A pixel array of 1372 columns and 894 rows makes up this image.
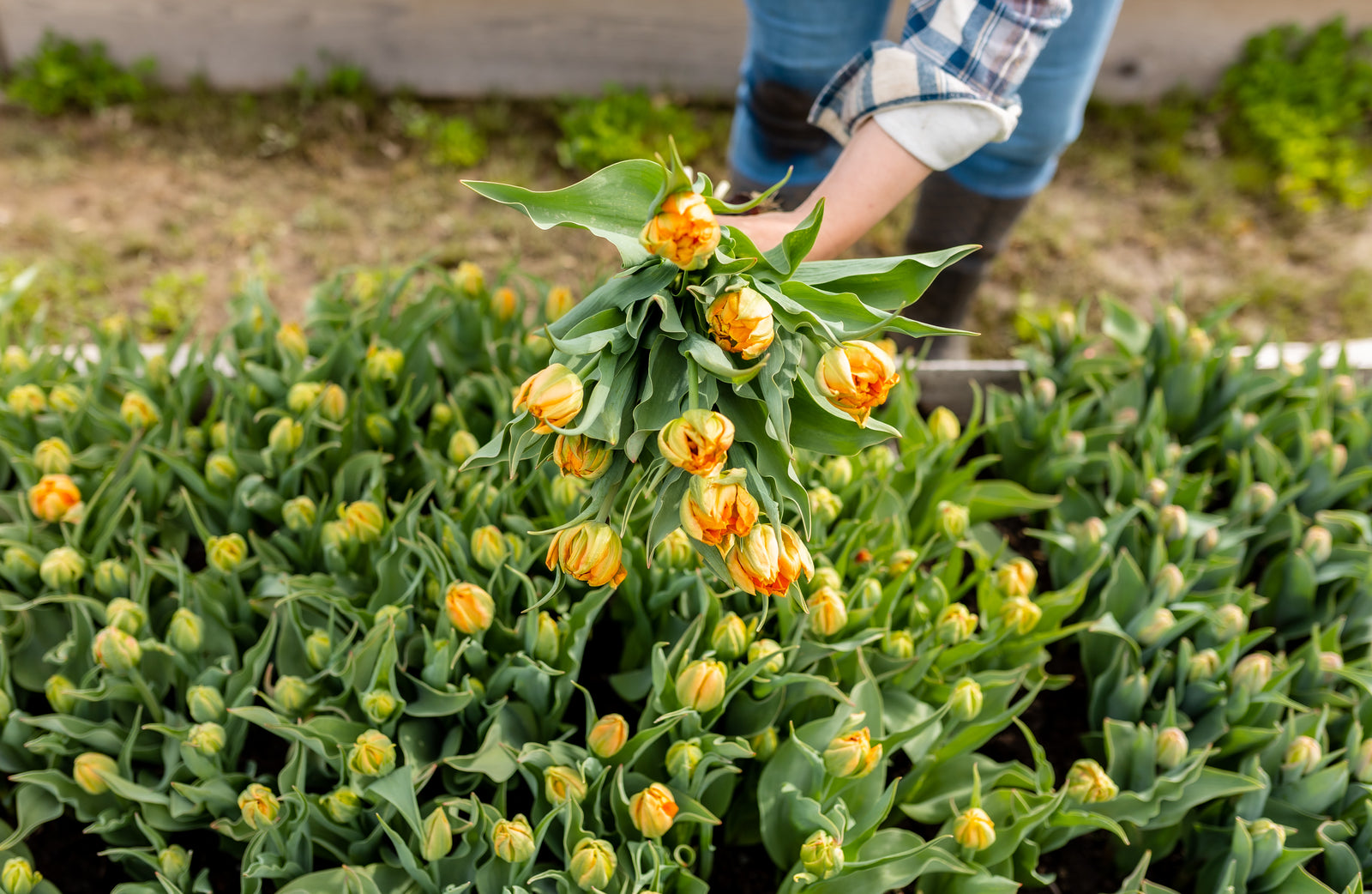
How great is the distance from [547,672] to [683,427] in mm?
390

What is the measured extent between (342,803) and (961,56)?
→ 99 centimetres

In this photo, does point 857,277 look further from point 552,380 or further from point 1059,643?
point 1059,643

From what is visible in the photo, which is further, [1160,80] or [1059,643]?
[1160,80]

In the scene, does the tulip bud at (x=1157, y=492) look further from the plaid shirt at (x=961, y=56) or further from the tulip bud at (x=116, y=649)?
the tulip bud at (x=116, y=649)

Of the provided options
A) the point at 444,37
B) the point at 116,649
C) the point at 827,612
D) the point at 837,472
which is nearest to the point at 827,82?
the point at 837,472

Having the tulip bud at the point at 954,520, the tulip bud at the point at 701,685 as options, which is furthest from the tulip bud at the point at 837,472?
the tulip bud at the point at 701,685

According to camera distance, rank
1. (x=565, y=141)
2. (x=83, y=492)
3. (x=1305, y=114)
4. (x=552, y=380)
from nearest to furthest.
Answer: (x=552, y=380)
(x=83, y=492)
(x=565, y=141)
(x=1305, y=114)

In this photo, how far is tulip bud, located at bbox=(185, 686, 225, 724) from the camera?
980 mm

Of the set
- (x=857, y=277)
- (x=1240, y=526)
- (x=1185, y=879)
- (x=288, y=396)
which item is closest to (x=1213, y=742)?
(x=1185, y=879)

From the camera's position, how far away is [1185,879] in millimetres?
1132

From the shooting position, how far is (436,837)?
88 cm

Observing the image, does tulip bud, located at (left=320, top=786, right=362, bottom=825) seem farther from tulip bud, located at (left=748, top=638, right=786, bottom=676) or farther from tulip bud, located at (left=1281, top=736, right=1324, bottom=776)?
tulip bud, located at (left=1281, top=736, right=1324, bottom=776)

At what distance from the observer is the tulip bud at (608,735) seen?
3.06 feet

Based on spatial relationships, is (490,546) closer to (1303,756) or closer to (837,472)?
(837,472)
